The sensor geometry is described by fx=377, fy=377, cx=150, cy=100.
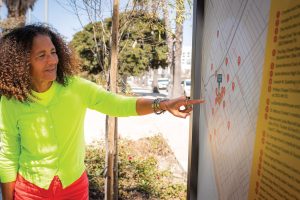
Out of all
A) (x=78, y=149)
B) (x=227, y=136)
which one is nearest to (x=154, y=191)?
(x=78, y=149)

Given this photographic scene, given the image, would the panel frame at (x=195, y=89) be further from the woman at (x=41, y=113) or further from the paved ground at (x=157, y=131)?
the paved ground at (x=157, y=131)

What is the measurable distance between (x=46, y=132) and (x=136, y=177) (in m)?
3.85

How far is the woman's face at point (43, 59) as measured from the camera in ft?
6.52

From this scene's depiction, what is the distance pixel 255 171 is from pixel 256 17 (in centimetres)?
43

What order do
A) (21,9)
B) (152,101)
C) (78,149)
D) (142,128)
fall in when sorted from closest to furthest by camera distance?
(152,101) → (78,149) → (142,128) → (21,9)

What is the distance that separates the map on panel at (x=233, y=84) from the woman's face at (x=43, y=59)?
2.66ft

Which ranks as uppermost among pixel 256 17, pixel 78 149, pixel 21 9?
pixel 21 9

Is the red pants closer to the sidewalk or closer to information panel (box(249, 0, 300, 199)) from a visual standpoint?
information panel (box(249, 0, 300, 199))

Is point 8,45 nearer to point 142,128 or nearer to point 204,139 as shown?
point 204,139

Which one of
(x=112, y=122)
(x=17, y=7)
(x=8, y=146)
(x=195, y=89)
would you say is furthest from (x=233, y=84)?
(x=17, y=7)

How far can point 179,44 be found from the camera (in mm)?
15344

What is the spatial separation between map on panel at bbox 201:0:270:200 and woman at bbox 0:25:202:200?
434 millimetres

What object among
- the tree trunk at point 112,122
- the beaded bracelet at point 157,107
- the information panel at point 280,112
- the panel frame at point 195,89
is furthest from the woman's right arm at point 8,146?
the tree trunk at point 112,122

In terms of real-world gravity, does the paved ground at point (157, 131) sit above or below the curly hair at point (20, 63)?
below
